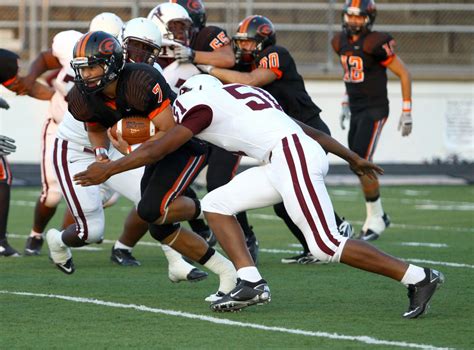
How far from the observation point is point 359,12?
905 cm

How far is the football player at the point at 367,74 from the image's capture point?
9016 millimetres

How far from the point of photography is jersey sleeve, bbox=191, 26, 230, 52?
7.61m

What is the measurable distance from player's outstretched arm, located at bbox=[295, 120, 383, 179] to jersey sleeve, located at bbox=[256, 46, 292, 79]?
181 cm

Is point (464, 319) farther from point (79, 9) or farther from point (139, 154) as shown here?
point (79, 9)

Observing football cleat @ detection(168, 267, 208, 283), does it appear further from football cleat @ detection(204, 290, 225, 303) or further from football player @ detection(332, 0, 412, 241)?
football player @ detection(332, 0, 412, 241)

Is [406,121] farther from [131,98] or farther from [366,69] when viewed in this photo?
[131,98]

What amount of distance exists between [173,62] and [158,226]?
6.47 feet

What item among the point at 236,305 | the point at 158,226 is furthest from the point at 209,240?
the point at 236,305

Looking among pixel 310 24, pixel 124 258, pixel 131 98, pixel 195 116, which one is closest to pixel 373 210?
pixel 124 258

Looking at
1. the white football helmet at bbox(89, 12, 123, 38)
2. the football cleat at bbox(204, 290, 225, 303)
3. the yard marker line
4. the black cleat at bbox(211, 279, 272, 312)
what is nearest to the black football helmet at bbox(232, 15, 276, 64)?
the white football helmet at bbox(89, 12, 123, 38)

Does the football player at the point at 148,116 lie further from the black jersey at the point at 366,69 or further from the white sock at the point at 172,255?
the black jersey at the point at 366,69

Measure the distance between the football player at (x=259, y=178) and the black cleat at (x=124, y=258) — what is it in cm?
207

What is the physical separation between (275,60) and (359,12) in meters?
1.98

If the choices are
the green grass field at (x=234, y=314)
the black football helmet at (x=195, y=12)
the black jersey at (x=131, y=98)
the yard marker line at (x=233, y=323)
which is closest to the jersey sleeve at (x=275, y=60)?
the black football helmet at (x=195, y=12)
